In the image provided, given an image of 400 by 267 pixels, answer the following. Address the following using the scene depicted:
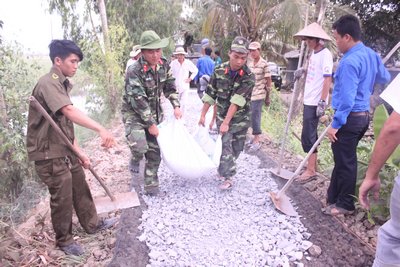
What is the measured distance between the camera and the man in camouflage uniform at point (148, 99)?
3.25m

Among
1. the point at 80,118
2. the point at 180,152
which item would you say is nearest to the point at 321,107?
the point at 180,152

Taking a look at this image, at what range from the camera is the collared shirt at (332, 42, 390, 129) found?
2664 millimetres

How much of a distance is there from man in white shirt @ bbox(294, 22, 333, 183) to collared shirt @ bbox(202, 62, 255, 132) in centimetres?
64

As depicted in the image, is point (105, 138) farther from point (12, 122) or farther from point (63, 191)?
point (12, 122)

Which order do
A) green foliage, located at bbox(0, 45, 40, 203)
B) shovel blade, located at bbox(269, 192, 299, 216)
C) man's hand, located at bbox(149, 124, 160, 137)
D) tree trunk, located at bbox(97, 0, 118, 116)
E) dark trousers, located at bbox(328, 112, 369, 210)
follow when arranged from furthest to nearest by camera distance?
tree trunk, located at bbox(97, 0, 118, 116) < green foliage, located at bbox(0, 45, 40, 203) < man's hand, located at bbox(149, 124, 160, 137) < shovel blade, located at bbox(269, 192, 299, 216) < dark trousers, located at bbox(328, 112, 369, 210)

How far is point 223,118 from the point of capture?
383 cm

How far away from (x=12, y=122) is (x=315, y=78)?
3.69 meters

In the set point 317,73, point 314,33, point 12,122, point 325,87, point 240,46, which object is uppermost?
point 314,33

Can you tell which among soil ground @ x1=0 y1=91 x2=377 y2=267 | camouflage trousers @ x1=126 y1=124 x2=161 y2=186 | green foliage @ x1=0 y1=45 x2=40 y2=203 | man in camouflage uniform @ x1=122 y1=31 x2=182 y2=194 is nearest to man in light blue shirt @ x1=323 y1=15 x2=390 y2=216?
soil ground @ x1=0 y1=91 x2=377 y2=267

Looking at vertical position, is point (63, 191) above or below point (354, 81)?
below

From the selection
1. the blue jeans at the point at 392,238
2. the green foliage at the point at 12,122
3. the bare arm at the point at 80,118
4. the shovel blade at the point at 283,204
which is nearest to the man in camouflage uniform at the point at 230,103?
the shovel blade at the point at 283,204

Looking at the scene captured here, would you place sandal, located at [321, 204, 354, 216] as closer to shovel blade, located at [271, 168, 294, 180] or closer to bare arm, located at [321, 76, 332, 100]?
shovel blade, located at [271, 168, 294, 180]

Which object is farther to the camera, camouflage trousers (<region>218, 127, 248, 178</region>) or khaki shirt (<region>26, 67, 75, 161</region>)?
camouflage trousers (<region>218, 127, 248, 178</region>)

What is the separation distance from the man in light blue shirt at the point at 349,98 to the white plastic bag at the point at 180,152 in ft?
4.26
